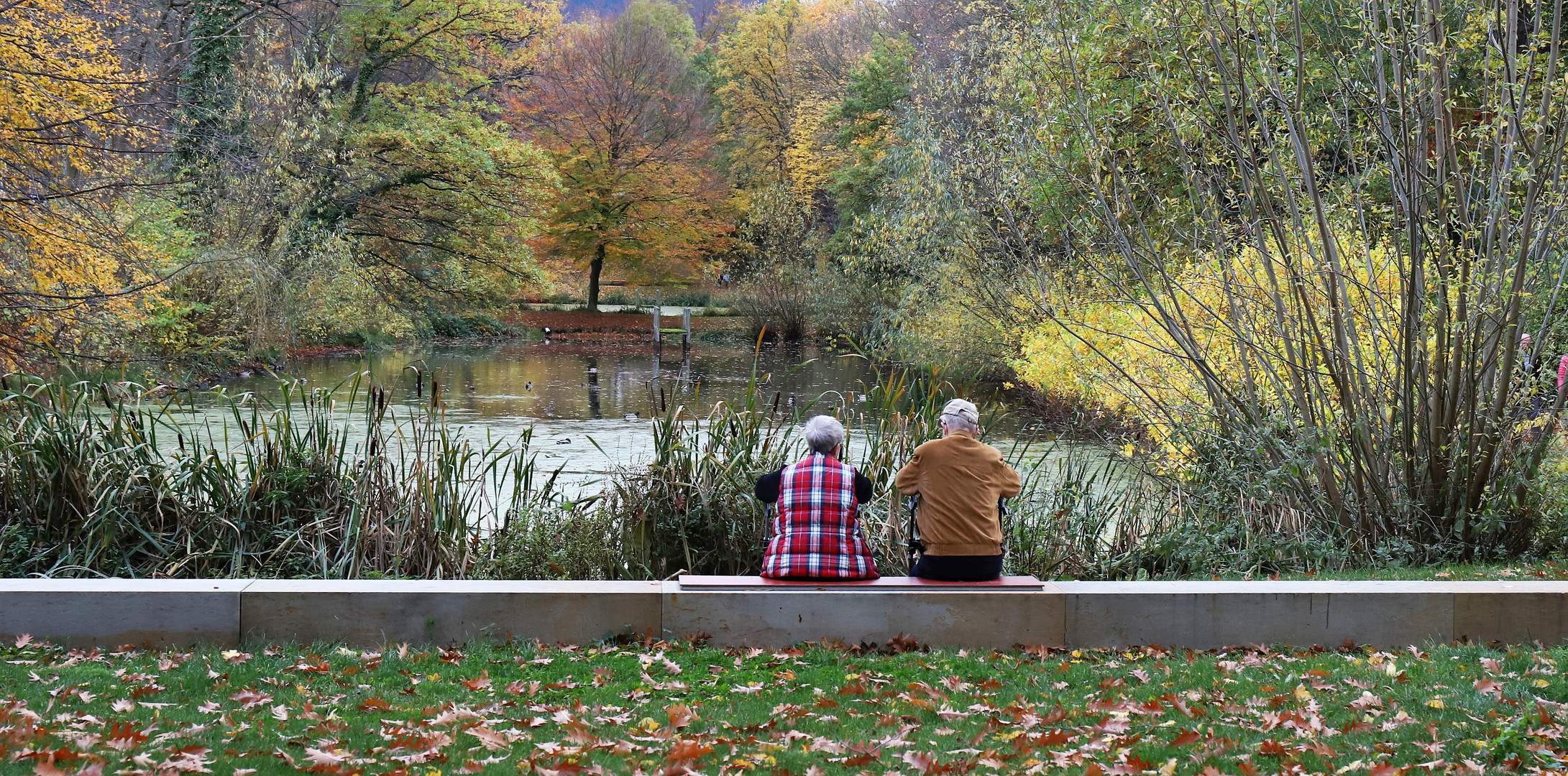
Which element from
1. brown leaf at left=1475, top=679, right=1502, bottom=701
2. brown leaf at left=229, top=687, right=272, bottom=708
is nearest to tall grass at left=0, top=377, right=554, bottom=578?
brown leaf at left=229, top=687, right=272, bottom=708

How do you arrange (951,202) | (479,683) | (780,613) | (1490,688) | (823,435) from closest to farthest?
(1490,688) → (479,683) → (780,613) → (823,435) → (951,202)

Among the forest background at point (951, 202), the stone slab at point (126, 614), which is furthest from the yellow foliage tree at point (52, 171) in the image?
the stone slab at point (126, 614)

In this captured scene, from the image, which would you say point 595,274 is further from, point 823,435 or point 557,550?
point 823,435

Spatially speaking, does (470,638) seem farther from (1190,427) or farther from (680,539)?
(1190,427)

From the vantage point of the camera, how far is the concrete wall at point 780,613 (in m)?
4.65

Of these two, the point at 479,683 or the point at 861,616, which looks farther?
the point at 861,616

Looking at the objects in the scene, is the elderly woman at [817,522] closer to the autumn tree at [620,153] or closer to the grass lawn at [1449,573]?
the grass lawn at [1449,573]

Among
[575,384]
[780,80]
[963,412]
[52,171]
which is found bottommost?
[963,412]

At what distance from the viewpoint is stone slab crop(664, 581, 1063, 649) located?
4.82 meters

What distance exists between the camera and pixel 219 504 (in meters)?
6.10

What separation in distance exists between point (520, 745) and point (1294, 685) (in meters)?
2.47

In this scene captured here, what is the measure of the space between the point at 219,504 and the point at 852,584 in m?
3.20

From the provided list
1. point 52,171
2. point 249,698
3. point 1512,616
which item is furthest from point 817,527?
point 52,171

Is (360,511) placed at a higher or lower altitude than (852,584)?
higher
